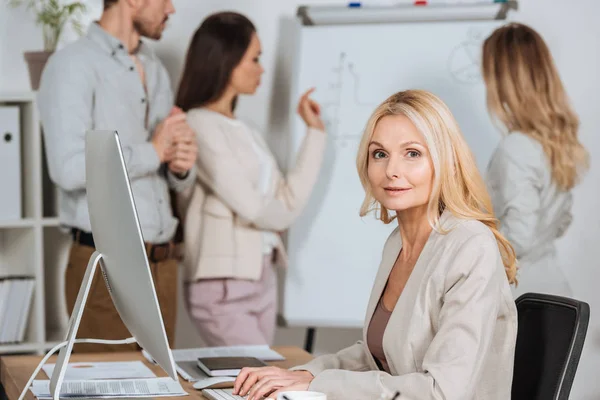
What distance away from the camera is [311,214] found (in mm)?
→ 3498

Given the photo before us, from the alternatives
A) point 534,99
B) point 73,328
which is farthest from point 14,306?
point 534,99

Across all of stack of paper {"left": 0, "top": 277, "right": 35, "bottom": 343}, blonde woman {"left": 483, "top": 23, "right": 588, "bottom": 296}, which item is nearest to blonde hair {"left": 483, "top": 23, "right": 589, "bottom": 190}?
blonde woman {"left": 483, "top": 23, "right": 588, "bottom": 296}

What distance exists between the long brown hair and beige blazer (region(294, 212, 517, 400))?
5.51 ft

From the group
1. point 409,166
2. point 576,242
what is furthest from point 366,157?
point 576,242

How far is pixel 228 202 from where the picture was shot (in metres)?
3.10

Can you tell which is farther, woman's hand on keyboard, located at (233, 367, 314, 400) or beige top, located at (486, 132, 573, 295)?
beige top, located at (486, 132, 573, 295)

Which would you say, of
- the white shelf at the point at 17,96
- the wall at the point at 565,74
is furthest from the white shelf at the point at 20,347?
the white shelf at the point at 17,96

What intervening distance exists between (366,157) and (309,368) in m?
0.45

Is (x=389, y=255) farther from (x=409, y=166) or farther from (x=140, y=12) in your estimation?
(x=140, y=12)

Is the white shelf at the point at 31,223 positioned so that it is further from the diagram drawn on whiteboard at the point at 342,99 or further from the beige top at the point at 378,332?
the beige top at the point at 378,332

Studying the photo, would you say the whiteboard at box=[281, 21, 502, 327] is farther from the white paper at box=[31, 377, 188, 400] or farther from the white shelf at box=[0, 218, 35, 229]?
the white paper at box=[31, 377, 188, 400]

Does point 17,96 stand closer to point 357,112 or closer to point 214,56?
point 214,56

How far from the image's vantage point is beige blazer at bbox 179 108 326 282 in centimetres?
309

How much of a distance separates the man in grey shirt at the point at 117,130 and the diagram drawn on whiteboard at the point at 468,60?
1.16 m
